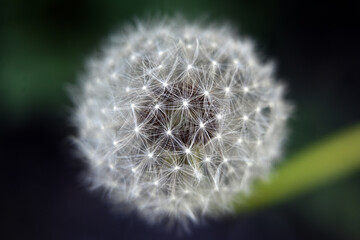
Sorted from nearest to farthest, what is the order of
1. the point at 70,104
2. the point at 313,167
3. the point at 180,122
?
the point at 180,122
the point at 313,167
the point at 70,104

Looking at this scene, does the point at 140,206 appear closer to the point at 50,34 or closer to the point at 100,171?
the point at 100,171

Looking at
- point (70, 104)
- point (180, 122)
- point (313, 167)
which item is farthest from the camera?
point (70, 104)

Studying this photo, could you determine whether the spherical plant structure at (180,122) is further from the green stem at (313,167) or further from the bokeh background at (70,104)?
the bokeh background at (70,104)

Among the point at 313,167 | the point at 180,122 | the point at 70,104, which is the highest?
the point at 70,104

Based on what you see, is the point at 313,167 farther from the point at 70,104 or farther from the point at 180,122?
the point at 70,104

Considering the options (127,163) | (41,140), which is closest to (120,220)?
(41,140)

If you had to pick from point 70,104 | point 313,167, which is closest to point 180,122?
point 313,167
